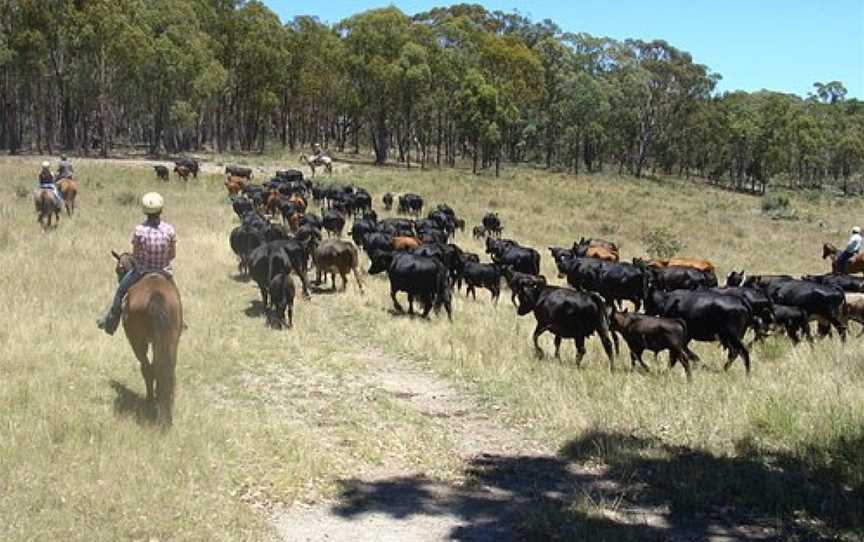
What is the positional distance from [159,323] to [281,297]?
5.99 meters

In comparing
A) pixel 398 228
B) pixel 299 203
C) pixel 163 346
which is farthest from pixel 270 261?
pixel 299 203

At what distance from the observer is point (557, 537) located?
6430 millimetres

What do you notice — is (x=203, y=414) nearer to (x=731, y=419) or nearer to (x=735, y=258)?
(x=731, y=419)

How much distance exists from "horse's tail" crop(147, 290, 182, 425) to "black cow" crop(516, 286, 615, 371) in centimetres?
610

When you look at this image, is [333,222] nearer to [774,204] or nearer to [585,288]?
[585,288]

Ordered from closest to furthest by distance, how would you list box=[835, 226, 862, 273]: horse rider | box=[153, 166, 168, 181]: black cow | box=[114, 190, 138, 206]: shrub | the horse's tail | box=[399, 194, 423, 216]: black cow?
the horse's tail < box=[835, 226, 862, 273]: horse rider < box=[114, 190, 138, 206]: shrub < box=[399, 194, 423, 216]: black cow < box=[153, 166, 168, 181]: black cow

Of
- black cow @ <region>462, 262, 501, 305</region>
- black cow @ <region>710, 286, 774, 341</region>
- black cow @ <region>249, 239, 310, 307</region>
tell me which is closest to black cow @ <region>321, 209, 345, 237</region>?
black cow @ <region>462, 262, 501, 305</region>

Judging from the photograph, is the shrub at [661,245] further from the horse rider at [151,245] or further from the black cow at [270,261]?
the horse rider at [151,245]

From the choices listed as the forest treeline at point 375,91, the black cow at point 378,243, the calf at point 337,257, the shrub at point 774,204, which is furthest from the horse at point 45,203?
the shrub at point 774,204

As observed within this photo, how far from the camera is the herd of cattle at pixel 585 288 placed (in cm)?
1238

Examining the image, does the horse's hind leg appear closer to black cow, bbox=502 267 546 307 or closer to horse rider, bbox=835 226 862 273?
black cow, bbox=502 267 546 307

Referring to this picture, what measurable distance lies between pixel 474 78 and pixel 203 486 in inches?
2340

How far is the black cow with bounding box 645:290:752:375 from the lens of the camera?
1231 centimetres

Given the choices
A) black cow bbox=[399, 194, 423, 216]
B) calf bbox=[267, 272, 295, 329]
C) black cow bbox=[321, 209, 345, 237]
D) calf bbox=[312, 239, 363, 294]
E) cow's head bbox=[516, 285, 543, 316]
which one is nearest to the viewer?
calf bbox=[267, 272, 295, 329]
